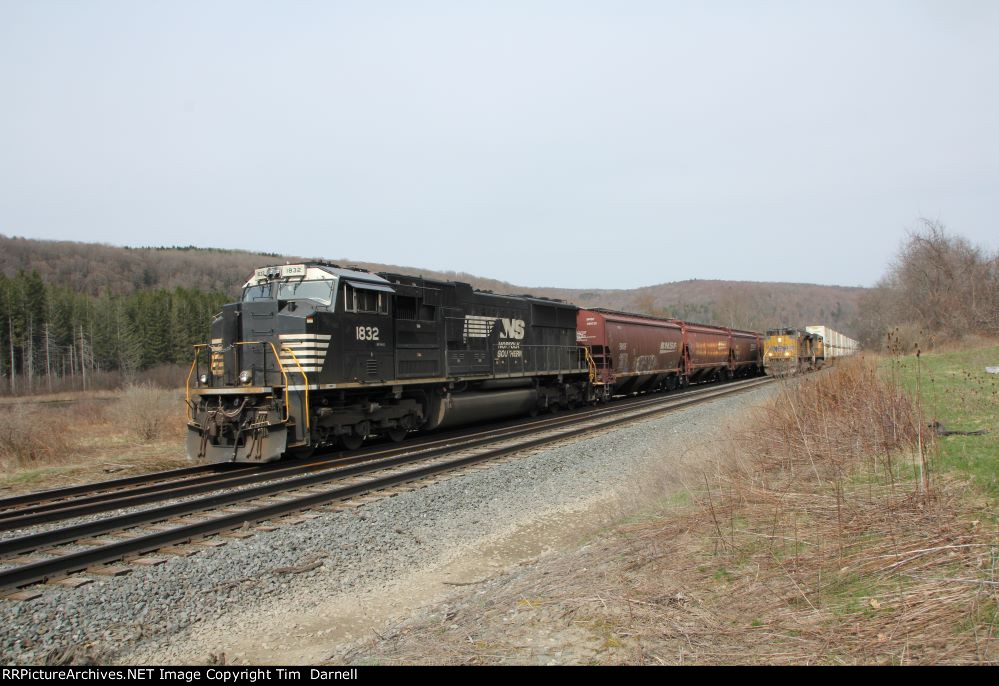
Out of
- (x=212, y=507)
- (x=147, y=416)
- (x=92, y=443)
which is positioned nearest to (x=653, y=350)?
(x=147, y=416)

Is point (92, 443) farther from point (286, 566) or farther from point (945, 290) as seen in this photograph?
point (945, 290)

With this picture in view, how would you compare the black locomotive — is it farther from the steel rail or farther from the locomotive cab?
the steel rail

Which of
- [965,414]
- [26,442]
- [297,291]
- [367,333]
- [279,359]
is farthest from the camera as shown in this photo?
[26,442]

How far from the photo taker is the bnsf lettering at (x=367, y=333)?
42.4 ft

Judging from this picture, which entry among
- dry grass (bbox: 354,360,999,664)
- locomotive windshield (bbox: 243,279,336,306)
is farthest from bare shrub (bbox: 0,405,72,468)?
dry grass (bbox: 354,360,999,664)

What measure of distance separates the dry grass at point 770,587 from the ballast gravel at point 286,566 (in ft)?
5.51

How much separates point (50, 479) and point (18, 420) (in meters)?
3.02

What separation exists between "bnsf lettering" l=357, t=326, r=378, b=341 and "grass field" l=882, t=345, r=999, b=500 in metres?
9.04

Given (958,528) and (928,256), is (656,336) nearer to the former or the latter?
(958,528)

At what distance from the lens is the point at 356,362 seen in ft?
42.0

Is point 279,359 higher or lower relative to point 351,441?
higher

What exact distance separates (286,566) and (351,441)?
7226mm
